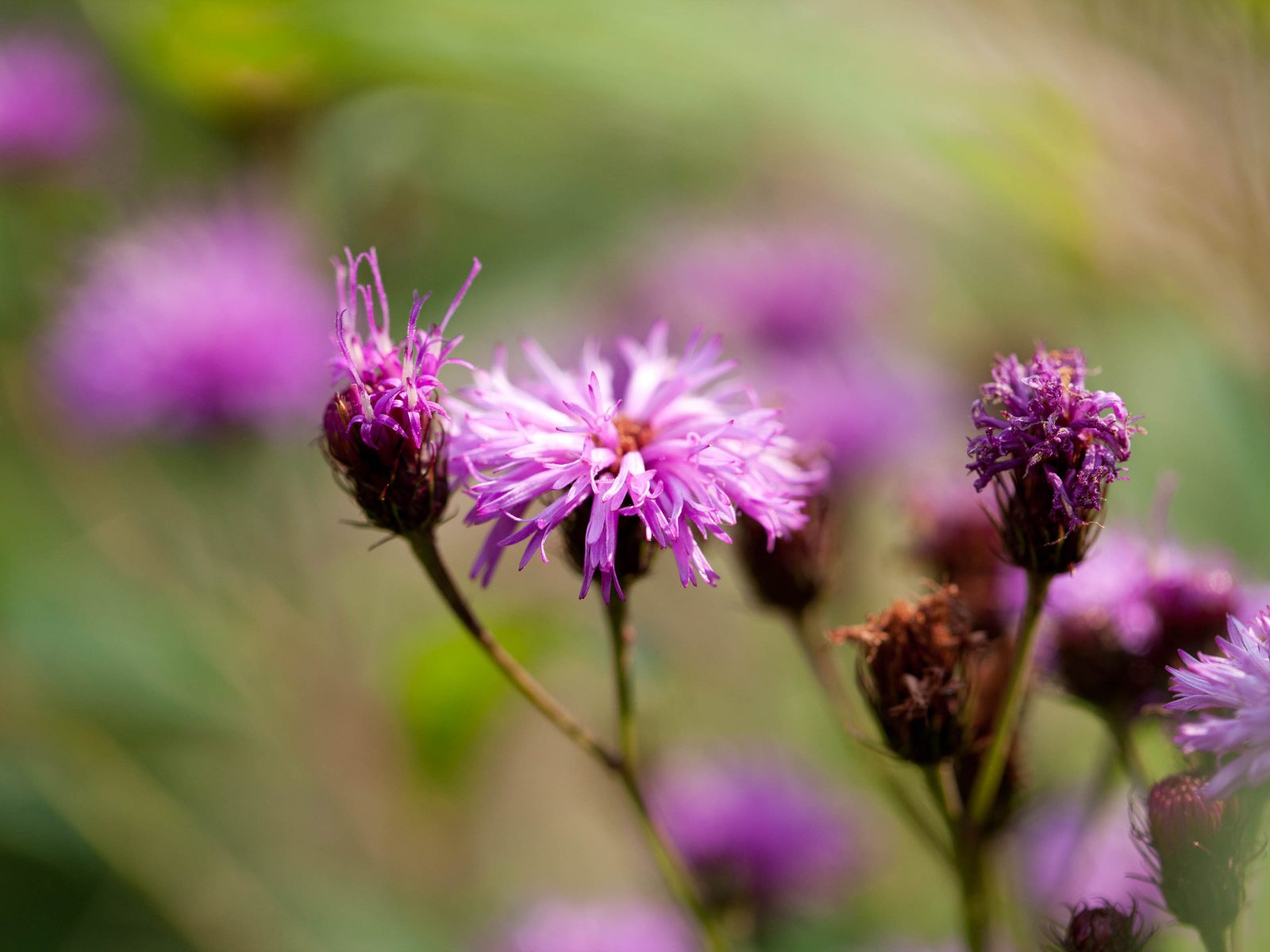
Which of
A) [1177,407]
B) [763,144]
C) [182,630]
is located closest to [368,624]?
[182,630]

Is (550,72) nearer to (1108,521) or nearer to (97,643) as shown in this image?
(1108,521)

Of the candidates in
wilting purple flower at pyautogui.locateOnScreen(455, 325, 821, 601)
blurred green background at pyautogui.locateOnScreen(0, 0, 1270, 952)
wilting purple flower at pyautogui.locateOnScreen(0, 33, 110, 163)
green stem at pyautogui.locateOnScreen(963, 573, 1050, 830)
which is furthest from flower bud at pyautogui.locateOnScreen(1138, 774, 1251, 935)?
wilting purple flower at pyautogui.locateOnScreen(0, 33, 110, 163)

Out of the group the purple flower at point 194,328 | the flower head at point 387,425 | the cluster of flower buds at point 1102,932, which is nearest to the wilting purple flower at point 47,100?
the purple flower at point 194,328

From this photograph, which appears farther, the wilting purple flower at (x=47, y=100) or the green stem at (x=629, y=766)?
the wilting purple flower at (x=47, y=100)

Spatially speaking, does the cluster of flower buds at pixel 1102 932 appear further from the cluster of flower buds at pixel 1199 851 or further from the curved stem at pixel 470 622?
the curved stem at pixel 470 622

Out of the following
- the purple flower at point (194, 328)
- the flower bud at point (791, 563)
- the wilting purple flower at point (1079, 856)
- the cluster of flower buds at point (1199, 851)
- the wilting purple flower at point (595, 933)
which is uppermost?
the purple flower at point (194, 328)
